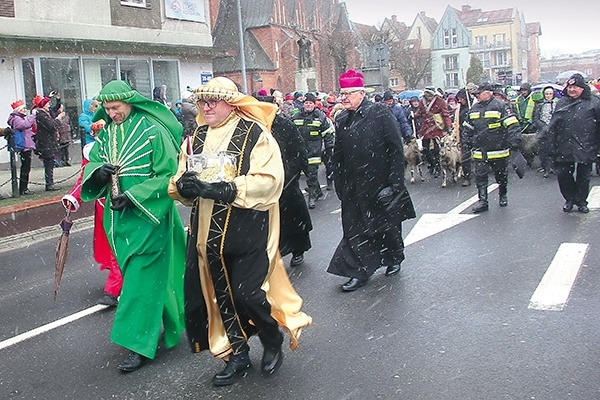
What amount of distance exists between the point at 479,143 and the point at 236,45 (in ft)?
165

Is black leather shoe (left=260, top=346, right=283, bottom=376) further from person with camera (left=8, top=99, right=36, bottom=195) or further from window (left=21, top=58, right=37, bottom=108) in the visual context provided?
window (left=21, top=58, right=37, bottom=108)

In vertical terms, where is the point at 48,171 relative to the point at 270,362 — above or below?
above

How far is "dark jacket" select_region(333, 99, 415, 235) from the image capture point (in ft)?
21.4

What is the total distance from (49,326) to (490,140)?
23.0 feet

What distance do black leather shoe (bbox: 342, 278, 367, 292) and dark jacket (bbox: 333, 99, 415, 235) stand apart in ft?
1.50

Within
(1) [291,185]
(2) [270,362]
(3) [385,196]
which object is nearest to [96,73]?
(1) [291,185]

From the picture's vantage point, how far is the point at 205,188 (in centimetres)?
399

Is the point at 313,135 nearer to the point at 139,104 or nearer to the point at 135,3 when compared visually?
the point at 139,104

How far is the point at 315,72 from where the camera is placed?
62.5 metres

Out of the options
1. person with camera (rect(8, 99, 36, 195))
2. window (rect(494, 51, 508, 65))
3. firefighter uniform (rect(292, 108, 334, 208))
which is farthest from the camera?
window (rect(494, 51, 508, 65))

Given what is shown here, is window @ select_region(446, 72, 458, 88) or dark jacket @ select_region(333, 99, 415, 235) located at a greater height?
window @ select_region(446, 72, 458, 88)

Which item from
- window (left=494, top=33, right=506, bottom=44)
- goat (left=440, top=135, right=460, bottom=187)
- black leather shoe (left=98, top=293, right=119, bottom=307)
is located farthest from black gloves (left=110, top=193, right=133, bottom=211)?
window (left=494, top=33, right=506, bottom=44)

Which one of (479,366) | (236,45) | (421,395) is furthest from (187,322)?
(236,45)

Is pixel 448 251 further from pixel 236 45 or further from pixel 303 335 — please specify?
pixel 236 45
